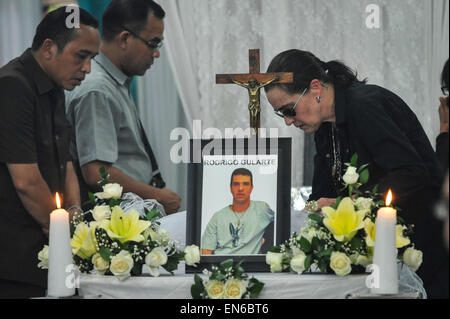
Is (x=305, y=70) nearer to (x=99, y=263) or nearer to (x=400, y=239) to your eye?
(x=400, y=239)

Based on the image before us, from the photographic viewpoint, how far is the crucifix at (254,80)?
6.24ft

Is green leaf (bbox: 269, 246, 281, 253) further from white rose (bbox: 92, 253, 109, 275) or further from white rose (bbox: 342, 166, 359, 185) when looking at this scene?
white rose (bbox: 92, 253, 109, 275)

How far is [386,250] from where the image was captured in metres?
1.30

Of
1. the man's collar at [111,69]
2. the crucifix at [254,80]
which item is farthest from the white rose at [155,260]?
the man's collar at [111,69]

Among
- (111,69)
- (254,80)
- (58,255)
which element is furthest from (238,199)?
(111,69)

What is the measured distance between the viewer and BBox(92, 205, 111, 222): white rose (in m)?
1.48

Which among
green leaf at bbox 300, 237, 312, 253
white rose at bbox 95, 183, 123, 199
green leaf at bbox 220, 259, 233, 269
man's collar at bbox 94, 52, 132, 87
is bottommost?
green leaf at bbox 220, 259, 233, 269

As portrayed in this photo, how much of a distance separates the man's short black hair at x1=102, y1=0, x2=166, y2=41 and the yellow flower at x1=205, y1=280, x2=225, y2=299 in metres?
1.42

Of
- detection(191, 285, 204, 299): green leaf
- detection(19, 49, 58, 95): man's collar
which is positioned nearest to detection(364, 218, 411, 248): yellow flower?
detection(191, 285, 204, 299): green leaf

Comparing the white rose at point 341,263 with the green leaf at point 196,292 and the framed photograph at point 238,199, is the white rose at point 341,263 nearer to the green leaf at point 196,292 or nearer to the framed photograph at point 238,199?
the framed photograph at point 238,199

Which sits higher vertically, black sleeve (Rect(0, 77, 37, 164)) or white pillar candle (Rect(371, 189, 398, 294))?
black sleeve (Rect(0, 77, 37, 164))

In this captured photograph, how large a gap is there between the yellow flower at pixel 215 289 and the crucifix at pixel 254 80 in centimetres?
64
